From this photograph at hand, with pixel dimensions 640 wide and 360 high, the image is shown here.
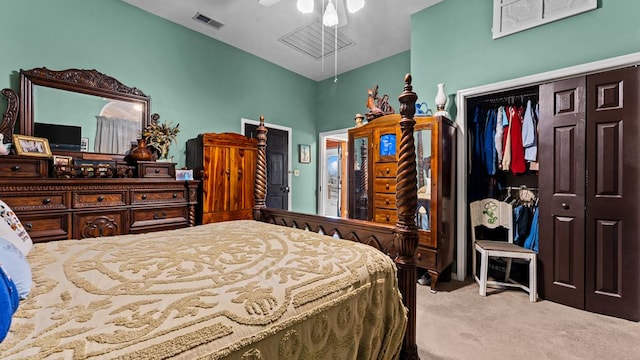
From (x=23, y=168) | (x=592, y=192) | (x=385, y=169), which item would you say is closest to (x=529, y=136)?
(x=592, y=192)

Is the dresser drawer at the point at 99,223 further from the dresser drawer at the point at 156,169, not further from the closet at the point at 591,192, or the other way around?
the closet at the point at 591,192

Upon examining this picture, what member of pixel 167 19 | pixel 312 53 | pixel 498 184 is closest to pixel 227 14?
pixel 167 19

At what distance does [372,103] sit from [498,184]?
5.74 ft

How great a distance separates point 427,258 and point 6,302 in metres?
2.69

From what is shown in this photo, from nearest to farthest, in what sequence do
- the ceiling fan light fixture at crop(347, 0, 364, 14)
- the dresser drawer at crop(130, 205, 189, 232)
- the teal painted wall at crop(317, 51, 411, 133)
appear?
1. the ceiling fan light fixture at crop(347, 0, 364, 14)
2. the dresser drawer at crop(130, 205, 189, 232)
3. the teal painted wall at crop(317, 51, 411, 133)

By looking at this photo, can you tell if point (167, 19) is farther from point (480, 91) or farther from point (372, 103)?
point (480, 91)

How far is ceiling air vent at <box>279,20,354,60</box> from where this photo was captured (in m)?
3.44

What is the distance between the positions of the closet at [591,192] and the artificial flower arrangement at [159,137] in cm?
383

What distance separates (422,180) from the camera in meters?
2.79

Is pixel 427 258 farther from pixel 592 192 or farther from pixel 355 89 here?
pixel 355 89

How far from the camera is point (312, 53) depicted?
411 centimetres

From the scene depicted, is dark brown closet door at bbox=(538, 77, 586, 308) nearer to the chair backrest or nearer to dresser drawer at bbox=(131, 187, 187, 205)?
the chair backrest

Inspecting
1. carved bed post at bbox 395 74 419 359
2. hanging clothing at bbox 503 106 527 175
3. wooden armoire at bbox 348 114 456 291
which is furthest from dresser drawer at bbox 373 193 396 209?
carved bed post at bbox 395 74 419 359

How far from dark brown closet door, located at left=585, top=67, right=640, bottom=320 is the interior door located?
3.70 m
